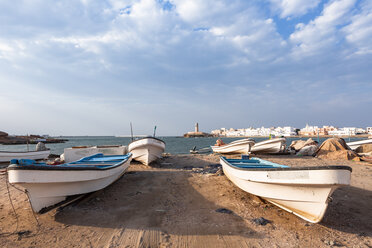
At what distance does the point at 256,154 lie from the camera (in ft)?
64.1

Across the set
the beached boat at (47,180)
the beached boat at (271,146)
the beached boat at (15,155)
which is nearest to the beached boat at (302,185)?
the beached boat at (47,180)

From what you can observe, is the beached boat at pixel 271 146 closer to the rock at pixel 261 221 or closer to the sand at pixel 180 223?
the sand at pixel 180 223

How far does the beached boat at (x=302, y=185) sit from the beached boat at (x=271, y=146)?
14.4 meters

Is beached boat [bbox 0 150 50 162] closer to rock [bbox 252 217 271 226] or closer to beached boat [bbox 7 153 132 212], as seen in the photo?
beached boat [bbox 7 153 132 212]

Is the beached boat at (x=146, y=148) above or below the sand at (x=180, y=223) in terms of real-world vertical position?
above

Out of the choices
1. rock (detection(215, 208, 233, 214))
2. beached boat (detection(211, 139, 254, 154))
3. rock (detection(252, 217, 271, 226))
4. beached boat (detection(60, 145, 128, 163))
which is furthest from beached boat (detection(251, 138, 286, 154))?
rock (detection(252, 217, 271, 226))

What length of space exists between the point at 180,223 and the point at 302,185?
119 inches

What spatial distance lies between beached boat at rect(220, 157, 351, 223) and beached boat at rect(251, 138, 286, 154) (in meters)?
14.4

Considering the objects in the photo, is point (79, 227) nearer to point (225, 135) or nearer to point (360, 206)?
point (360, 206)

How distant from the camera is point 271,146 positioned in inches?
733

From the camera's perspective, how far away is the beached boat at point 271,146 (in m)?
18.2

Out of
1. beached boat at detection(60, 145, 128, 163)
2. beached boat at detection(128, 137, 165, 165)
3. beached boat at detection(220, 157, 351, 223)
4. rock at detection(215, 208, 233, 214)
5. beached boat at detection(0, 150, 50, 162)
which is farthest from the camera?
beached boat at detection(0, 150, 50, 162)

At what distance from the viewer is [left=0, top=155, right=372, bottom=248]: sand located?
4.05 meters

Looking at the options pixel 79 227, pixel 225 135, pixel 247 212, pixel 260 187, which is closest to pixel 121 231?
pixel 79 227
